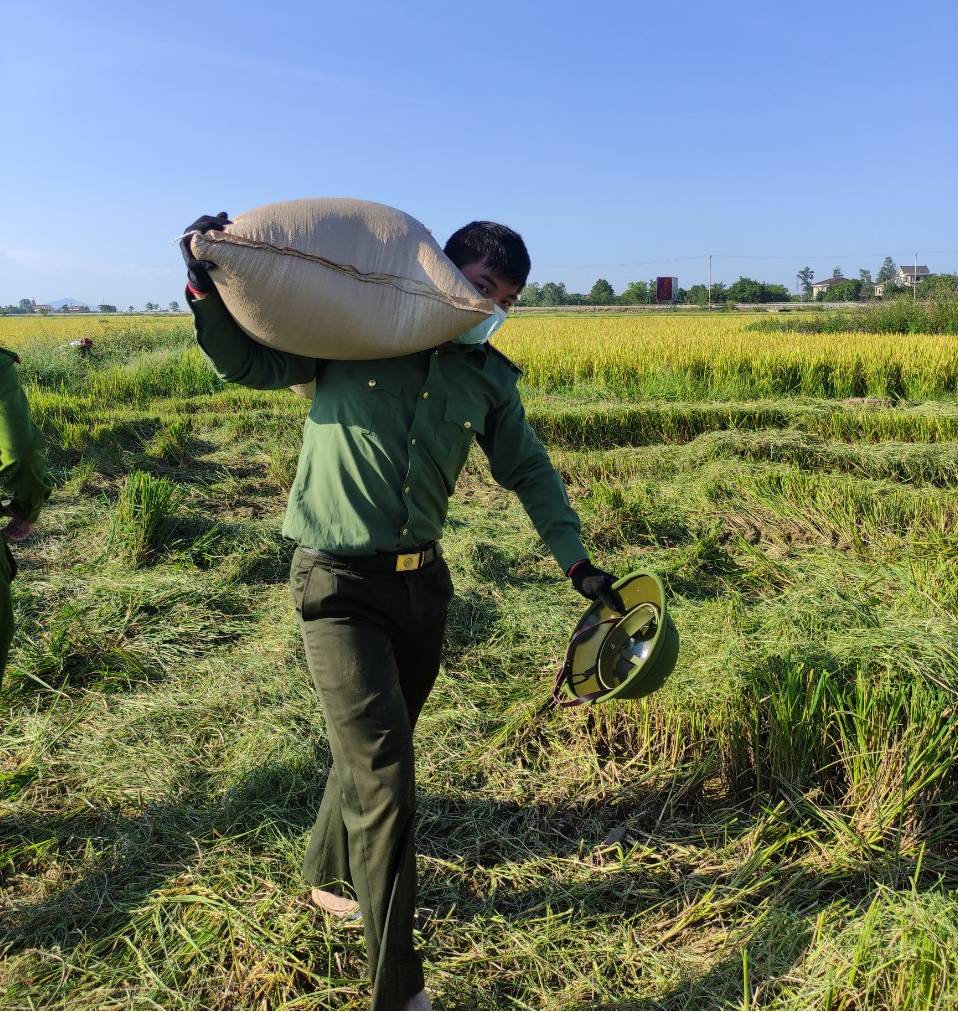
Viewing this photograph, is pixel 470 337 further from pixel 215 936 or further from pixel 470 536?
pixel 470 536

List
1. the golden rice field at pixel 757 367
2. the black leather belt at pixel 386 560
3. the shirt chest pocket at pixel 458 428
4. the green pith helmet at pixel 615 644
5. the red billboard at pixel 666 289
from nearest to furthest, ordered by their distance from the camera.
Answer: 1. the black leather belt at pixel 386 560
2. the shirt chest pocket at pixel 458 428
3. the green pith helmet at pixel 615 644
4. the golden rice field at pixel 757 367
5. the red billboard at pixel 666 289

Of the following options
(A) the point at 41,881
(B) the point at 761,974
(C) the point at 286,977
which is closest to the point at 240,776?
(A) the point at 41,881

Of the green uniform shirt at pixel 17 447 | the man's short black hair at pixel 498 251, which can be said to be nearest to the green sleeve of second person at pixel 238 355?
the man's short black hair at pixel 498 251

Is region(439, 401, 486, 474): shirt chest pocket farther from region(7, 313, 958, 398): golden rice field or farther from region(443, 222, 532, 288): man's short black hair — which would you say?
region(7, 313, 958, 398): golden rice field

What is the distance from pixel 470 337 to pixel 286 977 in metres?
1.48

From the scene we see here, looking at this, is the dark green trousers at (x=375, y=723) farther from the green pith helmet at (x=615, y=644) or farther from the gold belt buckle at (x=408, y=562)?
the green pith helmet at (x=615, y=644)

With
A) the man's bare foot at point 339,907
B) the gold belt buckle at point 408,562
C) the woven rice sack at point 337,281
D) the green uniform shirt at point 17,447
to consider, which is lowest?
the man's bare foot at point 339,907

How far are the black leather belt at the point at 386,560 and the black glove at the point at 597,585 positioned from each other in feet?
1.44

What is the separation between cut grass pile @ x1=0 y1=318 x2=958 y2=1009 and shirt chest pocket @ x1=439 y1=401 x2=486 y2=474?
3.72 feet

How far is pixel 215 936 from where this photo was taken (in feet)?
6.40

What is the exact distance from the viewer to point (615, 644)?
2193mm

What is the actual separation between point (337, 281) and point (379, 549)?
1.91ft

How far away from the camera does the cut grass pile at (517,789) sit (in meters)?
1.86

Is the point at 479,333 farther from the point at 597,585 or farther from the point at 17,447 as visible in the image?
the point at 17,447
